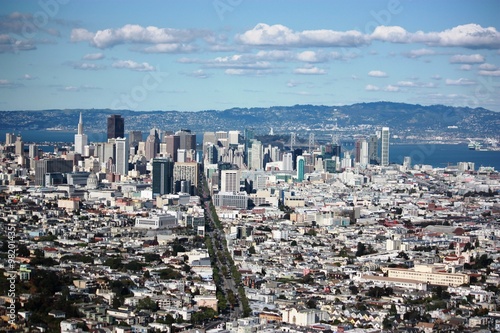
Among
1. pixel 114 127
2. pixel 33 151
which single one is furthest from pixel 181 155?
pixel 33 151

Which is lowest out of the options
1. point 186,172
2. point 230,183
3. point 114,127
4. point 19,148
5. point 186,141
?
point 230,183

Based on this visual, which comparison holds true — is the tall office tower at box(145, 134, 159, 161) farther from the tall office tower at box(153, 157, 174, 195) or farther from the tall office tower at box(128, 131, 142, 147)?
the tall office tower at box(153, 157, 174, 195)

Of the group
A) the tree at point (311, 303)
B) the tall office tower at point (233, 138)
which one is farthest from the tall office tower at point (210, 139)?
the tree at point (311, 303)

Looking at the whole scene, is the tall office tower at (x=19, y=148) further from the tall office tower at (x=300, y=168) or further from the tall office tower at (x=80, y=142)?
the tall office tower at (x=300, y=168)

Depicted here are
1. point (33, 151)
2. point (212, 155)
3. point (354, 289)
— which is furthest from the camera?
point (212, 155)

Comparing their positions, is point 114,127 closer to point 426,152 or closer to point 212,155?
point 212,155

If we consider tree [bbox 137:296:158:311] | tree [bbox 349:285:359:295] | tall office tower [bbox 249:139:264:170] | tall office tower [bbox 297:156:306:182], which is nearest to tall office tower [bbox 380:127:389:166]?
tall office tower [bbox 249:139:264:170]
